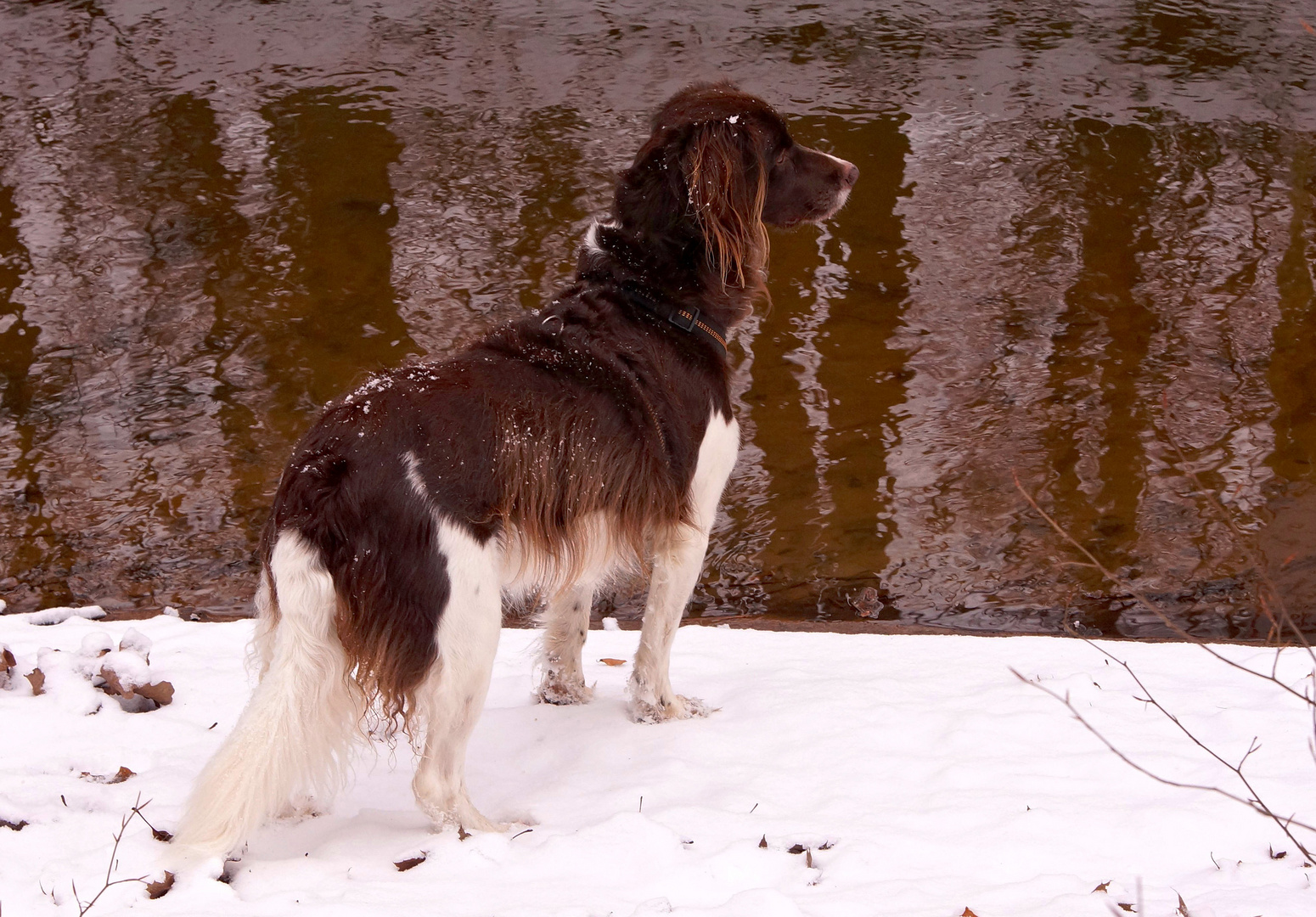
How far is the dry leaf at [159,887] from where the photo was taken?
9.16 ft

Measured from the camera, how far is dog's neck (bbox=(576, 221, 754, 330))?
3771 mm

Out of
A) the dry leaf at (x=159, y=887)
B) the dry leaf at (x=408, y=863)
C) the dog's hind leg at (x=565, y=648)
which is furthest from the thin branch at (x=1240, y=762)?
the dry leaf at (x=159, y=887)

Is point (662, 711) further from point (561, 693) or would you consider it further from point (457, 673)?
point (457, 673)

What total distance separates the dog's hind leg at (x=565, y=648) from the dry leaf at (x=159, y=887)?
158 cm

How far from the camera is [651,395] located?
358 cm

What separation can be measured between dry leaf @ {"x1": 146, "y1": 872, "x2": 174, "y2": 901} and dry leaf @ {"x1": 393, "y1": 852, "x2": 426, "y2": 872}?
550 mm

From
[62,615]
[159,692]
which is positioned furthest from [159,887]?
[62,615]

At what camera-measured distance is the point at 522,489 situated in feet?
10.5

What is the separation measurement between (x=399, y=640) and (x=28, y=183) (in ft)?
28.5

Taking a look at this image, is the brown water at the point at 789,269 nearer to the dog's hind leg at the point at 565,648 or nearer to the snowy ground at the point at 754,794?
the snowy ground at the point at 754,794

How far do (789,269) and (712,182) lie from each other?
462 cm

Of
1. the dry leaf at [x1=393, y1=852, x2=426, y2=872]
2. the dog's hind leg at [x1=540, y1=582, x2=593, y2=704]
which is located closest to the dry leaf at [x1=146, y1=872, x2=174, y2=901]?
the dry leaf at [x1=393, y1=852, x2=426, y2=872]

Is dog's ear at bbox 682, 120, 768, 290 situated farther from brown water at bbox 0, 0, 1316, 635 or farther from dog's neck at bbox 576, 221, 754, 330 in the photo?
brown water at bbox 0, 0, 1316, 635

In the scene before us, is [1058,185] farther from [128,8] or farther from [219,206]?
[128,8]
